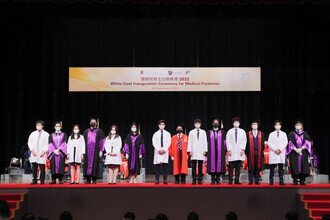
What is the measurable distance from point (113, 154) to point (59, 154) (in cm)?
126

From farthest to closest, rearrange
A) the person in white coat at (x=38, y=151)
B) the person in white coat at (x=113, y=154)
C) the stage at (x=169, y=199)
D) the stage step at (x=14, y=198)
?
the person in white coat at (x=113, y=154) → the person in white coat at (x=38, y=151) → the stage at (x=169, y=199) → the stage step at (x=14, y=198)

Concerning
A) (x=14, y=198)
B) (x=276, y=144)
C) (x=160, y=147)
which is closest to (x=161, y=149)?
(x=160, y=147)

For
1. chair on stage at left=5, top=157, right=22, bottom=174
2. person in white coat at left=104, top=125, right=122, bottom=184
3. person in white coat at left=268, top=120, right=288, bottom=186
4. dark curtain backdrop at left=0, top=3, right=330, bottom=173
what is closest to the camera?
person in white coat at left=268, top=120, right=288, bottom=186

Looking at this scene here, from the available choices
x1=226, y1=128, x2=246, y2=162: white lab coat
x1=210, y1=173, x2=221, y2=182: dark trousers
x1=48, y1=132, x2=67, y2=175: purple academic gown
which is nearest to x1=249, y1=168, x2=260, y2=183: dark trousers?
x1=226, y1=128, x2=246, y2=162: white lab coat

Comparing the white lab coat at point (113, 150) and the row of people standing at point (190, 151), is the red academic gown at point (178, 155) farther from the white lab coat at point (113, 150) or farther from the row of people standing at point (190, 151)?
the white lab coat at point (113, 150)

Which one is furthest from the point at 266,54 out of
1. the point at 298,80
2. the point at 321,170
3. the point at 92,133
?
the point at 92,133

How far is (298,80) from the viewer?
1828cm

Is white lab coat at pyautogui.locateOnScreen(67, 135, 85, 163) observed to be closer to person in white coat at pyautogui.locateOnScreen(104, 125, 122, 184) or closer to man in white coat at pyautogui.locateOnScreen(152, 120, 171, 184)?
person in white coat at pyautogui.locateOnScreen(104, 125, 122, 184)

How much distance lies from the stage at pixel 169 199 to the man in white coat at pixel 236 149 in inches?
28.6

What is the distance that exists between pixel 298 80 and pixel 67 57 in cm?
765

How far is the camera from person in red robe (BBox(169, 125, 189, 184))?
43.2 ft

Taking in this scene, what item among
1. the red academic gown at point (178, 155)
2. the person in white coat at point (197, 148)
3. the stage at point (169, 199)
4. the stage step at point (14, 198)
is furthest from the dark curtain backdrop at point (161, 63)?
the stage step at point (14, 198)

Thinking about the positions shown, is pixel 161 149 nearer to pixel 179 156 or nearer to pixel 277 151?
pixel 179 156

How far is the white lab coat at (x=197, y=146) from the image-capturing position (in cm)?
1298
